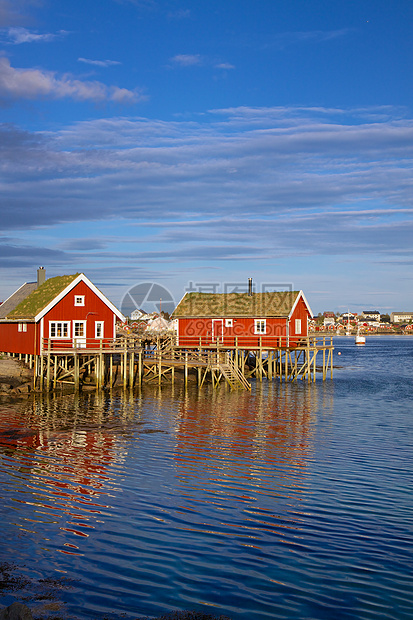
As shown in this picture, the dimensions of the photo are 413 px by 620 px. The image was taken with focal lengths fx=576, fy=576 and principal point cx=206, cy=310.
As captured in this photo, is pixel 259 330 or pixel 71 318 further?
pixel 259 330

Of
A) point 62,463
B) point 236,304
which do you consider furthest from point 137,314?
point 62,463

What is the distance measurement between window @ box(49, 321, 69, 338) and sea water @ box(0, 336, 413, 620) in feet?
43.3

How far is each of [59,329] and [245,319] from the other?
1500cm

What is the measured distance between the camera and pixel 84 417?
27844 mm

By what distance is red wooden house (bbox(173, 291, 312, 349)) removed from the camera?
4553 cm

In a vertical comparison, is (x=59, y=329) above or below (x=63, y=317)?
below

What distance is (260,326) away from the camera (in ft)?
151

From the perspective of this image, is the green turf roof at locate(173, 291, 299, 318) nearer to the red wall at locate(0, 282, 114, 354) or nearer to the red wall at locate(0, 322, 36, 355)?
the red wall at locate(0, 282, 114, 354)

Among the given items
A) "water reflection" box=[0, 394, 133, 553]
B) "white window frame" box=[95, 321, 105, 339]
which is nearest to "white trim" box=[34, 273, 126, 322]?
"white window frame" box=[95, 321, 105, 339]

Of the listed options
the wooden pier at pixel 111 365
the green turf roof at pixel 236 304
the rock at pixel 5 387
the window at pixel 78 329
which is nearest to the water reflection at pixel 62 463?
the rock at pixel 5 387

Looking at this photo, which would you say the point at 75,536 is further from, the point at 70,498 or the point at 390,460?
the point at 390,460

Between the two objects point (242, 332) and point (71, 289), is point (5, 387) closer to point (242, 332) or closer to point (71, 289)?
point (71, 289)

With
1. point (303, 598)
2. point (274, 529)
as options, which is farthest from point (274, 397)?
point (303, 598)

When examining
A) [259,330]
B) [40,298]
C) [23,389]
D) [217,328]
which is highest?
[40,298]
